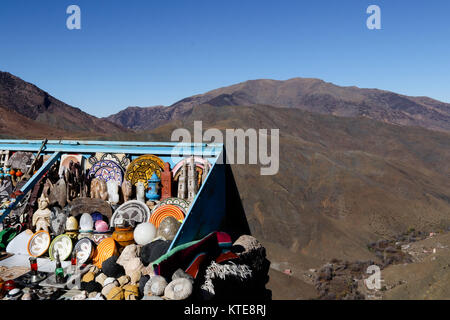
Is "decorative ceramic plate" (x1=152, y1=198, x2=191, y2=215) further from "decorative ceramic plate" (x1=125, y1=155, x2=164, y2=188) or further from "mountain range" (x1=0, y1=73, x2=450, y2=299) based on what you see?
"mountain range" (x1=0, y1=73, x2=450, y2=299)

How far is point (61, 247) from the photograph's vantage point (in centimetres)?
525

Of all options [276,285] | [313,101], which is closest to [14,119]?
[276,285]

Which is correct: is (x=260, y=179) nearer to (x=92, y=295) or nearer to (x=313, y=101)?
(x=92, y=295)

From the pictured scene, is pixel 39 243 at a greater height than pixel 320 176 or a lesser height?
greater

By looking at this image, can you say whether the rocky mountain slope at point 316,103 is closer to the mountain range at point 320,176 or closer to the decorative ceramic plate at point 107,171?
the mountain range at point 320,176

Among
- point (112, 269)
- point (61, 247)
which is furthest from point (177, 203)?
point (61, 247)

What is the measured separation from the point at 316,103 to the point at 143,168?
256 ft

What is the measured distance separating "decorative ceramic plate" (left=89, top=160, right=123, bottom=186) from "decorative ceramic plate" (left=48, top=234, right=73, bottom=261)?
1696 millimetres

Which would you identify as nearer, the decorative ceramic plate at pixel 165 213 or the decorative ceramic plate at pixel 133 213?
the decorative ceramic plate at pixel 165 213

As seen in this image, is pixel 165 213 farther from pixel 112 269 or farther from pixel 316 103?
pixel 316 103

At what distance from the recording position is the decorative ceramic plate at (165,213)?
570 cm

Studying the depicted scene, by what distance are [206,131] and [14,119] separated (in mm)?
21830

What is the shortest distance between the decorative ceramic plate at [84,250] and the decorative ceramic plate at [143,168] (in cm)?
182

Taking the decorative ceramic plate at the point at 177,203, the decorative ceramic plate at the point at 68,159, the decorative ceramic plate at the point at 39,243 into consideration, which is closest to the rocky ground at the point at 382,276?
the decorative ceramic plate at the point at 177,203
